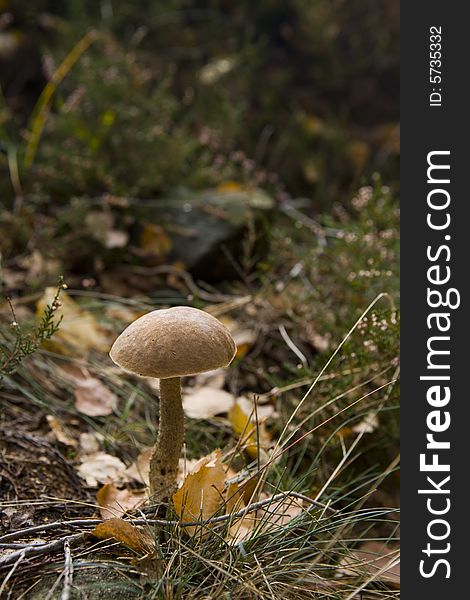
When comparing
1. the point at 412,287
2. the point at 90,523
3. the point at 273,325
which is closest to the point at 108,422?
the point at 90,523

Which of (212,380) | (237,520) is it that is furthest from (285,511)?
(212,380)

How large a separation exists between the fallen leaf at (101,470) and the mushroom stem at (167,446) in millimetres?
255

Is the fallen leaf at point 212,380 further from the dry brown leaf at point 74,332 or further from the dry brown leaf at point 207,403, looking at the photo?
the dry brown leaf at point 74,332

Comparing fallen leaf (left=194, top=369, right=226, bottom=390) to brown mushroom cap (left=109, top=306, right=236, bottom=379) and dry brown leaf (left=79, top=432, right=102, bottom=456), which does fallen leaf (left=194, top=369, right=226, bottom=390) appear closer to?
dry brown leaf (left=79, top=432, right=102, bottom=456)

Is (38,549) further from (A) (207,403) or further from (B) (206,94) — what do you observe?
(B) (206,94)

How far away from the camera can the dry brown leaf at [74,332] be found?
264 centimetres

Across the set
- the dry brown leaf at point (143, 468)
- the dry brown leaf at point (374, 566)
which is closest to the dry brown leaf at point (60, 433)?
the dry brown leaf at point (143, 468)

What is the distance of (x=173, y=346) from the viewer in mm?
1472

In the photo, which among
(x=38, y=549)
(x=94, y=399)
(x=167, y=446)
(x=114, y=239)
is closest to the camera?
(x=38, y=549)

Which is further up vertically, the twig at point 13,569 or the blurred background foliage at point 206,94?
the blurred background foliage at point 206,94

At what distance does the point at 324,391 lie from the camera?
2.27 metres

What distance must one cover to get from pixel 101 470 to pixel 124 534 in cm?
53

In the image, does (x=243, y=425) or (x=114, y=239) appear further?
(x=114, y=239)

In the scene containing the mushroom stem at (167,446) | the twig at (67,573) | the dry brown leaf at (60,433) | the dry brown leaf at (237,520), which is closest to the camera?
the twig at (67,573)
